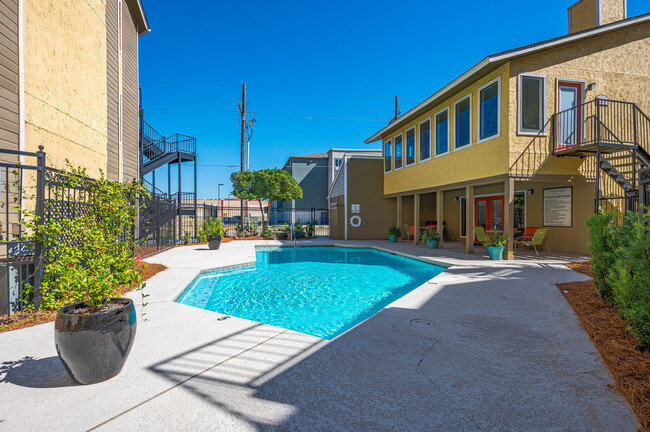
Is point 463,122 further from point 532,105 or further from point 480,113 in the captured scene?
point 532,105

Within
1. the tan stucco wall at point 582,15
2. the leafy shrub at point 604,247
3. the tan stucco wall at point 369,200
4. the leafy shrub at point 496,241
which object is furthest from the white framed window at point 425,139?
the leafy shrub at point 604,247

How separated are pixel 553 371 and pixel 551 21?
14934mm

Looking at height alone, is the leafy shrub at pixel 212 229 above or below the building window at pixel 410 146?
below

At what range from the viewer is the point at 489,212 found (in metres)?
12.7

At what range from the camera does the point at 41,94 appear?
18.9 ft

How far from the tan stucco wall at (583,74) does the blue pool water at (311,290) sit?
3.88 meters

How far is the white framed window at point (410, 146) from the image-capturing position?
1343 cm

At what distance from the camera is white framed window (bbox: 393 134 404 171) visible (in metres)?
14.4

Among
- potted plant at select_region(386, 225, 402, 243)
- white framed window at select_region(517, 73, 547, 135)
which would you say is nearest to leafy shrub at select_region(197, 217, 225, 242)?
potted plant at select_region(386, 225, 402, 243)

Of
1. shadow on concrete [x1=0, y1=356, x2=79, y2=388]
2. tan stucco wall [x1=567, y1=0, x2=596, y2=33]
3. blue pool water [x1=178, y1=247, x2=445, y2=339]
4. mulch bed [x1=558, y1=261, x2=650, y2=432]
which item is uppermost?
tan stucco wall [x1=567, y1=0, x2=596, y2=33]

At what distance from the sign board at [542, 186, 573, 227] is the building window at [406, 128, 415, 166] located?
4.95 meters

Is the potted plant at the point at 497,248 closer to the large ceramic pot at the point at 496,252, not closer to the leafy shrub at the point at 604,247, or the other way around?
the large ceramic pot at the point at 496,252

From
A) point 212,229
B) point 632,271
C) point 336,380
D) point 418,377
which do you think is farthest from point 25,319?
point 212,229

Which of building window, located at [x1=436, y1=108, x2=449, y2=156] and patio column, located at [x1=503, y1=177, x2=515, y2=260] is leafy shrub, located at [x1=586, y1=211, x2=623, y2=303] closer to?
patio column, located at [x1=503, y1=177, x2=515, y2=260]
